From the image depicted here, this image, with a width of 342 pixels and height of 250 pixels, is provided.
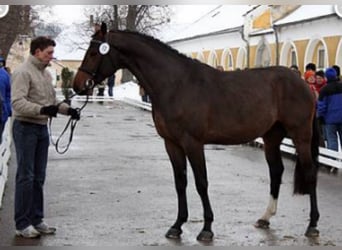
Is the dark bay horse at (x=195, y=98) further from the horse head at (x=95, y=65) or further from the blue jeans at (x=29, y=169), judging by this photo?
the blue jeans at (x=29, y=169)

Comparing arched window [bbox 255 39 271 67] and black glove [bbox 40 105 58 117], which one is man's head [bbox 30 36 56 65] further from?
arched window [bbox 255 39 271 67]

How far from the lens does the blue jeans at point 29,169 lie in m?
5.92

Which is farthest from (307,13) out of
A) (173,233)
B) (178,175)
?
(173,233)

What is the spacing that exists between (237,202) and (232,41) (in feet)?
79.1

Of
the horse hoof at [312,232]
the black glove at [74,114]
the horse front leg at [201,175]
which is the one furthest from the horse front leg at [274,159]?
the black glove at [74,114]

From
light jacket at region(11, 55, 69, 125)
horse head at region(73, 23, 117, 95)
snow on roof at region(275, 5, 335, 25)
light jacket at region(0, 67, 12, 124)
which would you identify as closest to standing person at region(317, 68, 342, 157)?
light jacket at region(0, 67, 12, 124)

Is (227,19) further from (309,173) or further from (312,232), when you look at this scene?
(312,232)

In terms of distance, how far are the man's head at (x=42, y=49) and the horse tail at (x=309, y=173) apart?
2831mm

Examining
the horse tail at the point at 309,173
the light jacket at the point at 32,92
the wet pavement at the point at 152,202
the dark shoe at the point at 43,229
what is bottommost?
the wet pavement at the point at 152,202

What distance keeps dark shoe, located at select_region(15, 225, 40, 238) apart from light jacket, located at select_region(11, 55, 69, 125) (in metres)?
1.00

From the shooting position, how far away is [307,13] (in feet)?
78.7

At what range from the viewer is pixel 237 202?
793 centimetres

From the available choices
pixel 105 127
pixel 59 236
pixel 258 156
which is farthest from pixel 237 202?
pixel 105 127

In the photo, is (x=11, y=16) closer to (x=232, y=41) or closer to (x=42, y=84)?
(x=42, y=84)
